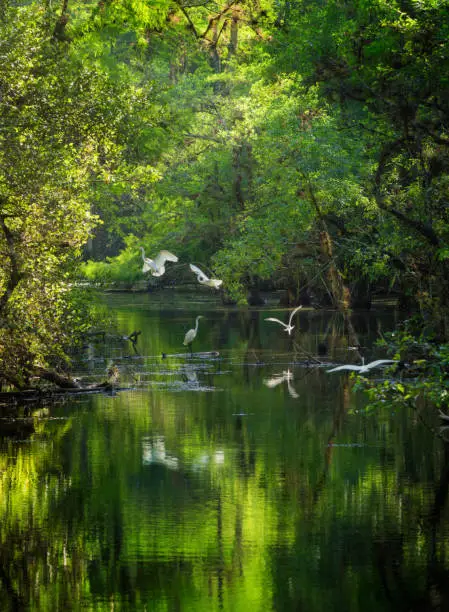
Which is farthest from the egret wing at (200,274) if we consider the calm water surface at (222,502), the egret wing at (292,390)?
the egret wing at (292,390)

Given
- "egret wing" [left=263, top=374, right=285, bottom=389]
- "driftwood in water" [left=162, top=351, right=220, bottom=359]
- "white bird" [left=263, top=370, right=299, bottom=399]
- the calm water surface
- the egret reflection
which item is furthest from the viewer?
"driftwood in water" [left=162, top=351, right=220, bottom=359]

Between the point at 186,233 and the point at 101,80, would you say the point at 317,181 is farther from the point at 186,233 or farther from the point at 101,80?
the point at 186,233

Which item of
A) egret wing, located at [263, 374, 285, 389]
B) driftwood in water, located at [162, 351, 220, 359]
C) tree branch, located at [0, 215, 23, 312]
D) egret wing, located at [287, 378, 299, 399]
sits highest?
tree branch, located at [0, 215, 23, 312]

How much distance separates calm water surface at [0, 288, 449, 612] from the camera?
12.2 m

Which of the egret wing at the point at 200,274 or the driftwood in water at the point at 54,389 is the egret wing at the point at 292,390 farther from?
the driftwood in water at the point at 54,389

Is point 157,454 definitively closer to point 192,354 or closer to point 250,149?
point 192,354

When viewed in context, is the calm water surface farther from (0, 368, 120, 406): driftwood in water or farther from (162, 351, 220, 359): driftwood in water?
(162, 351, 220, 359): driftwood in water

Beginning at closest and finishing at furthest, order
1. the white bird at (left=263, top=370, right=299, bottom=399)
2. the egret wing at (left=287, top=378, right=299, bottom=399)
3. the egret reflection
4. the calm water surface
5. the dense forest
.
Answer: the calm water surface
the egret reflection
the dense forest
the egret wing at (left=287, top=378, right=299, bottom=399)
the white bird at (left=263, top=370, right=299, bottom=399)

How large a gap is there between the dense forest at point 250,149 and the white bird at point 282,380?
2.95 meters

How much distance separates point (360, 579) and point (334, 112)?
30031 mm

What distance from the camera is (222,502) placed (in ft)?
52.7

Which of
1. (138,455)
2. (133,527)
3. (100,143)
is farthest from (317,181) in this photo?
(133,527)

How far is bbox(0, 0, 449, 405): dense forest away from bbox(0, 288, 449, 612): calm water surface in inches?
75.0

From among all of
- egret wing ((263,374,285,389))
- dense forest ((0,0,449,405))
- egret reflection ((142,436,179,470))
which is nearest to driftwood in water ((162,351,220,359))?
dense forest ((0,0,449,405))
